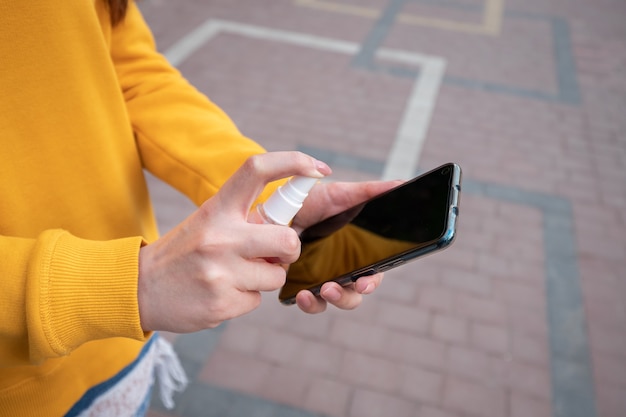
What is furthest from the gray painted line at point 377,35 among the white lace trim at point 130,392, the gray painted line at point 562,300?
the white lace trim at point 130,392

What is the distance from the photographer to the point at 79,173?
904 mm

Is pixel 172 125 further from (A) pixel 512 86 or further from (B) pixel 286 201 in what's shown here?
(A) pixel 512 86

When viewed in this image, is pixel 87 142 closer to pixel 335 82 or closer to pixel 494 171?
pixel 494 171

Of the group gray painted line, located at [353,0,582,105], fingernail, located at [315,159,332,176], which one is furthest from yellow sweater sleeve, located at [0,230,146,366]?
gray painted line, located at [353,0,582,105]

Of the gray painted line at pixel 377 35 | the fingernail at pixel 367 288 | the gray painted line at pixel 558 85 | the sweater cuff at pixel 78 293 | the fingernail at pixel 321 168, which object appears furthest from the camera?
the gray painted line at pixel 377 35

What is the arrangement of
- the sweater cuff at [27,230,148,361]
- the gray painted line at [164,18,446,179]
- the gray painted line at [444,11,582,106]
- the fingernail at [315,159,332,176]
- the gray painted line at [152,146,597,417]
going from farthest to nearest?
1. the gray painted line at [444,11,582,106]
2. the gray painted line at [164,18,446,179]
3. the gray painted line at [152,146,597,417]
4. the fingernail at [315,159,332,176]
5. the sweater cuff at [27,230,148,361]

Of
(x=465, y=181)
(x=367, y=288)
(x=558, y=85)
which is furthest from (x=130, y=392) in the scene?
(x=558, y=85)

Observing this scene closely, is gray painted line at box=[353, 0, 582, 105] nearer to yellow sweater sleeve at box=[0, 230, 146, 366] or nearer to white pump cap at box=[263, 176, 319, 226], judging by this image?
white pump cap at box=[263, 176, 319, 226]

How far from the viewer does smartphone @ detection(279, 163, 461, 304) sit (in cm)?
96

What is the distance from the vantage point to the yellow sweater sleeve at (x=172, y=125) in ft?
3.25

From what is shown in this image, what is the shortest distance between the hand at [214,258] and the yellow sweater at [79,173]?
0.03 meters

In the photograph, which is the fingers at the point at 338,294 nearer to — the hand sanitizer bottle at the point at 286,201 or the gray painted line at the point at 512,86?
the hand sanitizer bottle at the point at 286,201

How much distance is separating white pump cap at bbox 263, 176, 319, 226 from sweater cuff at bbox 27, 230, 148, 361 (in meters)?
0.21

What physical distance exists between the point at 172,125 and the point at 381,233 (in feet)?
1.58
